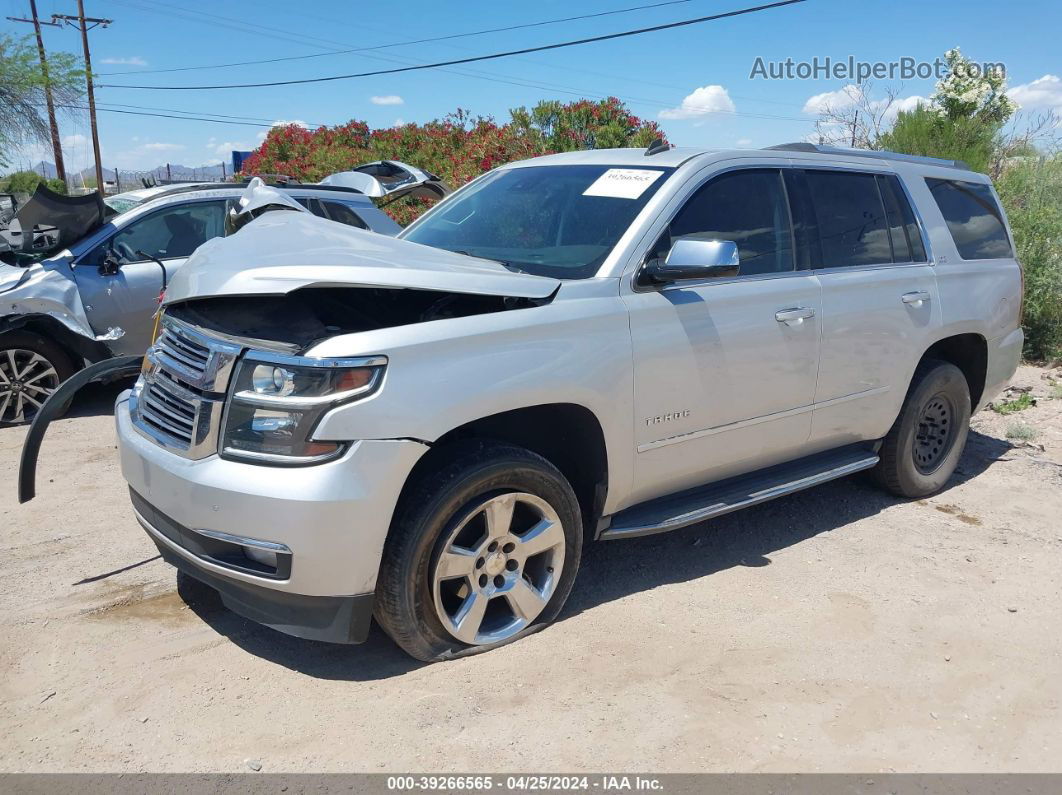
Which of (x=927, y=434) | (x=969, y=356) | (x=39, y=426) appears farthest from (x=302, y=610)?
(x=969, y=356)

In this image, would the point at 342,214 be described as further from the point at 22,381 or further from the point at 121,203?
the point at 22,381

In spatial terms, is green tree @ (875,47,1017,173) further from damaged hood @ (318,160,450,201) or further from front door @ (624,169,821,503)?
front door @ (624,169,821,503)

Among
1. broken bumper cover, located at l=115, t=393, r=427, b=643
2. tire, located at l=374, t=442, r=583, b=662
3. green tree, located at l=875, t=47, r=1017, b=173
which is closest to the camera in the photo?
broken bumper cover, located at l=115, t=393, r=427, b=643

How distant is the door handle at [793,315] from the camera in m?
4.21

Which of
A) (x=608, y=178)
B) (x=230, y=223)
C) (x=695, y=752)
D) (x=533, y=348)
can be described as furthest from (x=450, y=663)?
(x=230, y=223)

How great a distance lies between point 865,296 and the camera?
15.2 feet

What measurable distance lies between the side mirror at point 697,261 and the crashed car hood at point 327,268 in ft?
1.63

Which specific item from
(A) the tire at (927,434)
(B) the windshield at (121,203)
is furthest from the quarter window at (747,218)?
(B) the windshield at (121,203)

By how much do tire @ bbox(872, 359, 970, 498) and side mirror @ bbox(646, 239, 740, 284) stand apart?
6.99 ft

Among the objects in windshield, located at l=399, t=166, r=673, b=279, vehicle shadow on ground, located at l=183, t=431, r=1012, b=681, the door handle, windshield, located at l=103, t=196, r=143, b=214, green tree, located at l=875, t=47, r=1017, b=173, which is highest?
green tree, located at l=875, t=47, r=1017, b=173

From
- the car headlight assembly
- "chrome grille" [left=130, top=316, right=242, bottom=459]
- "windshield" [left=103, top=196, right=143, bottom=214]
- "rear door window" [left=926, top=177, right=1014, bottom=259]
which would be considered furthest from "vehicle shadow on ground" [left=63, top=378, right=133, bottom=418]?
"rear door window" [left=926, top=177, right=1014, bottom=259]

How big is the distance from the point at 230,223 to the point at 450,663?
277 cm

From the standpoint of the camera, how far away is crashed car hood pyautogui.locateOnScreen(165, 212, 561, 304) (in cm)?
313

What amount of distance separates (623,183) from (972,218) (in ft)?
9.03
